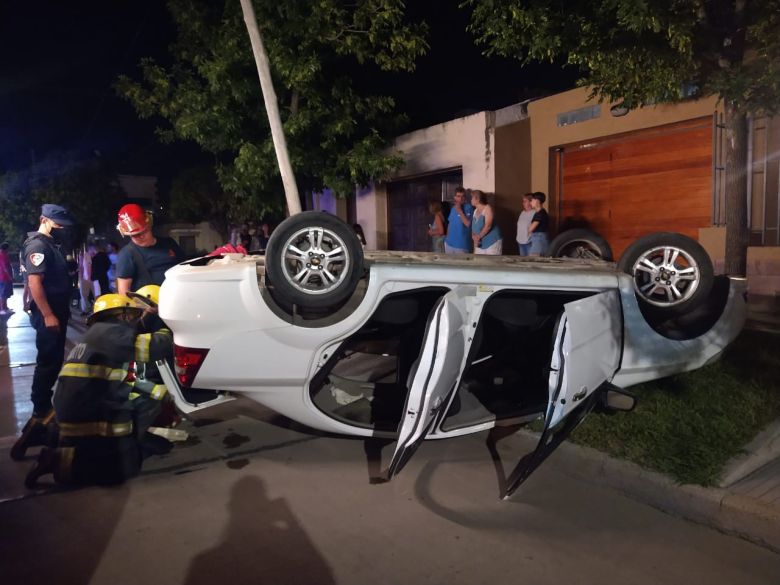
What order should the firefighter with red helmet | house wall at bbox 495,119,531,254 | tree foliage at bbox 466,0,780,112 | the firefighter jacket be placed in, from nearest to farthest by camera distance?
the firefighter jacket, tree foliage at bbox 466,0,780,112, the firefighter with red helmet, house wall at bbox 495,119,531,254

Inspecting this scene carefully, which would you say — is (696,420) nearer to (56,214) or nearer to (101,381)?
(101,381)

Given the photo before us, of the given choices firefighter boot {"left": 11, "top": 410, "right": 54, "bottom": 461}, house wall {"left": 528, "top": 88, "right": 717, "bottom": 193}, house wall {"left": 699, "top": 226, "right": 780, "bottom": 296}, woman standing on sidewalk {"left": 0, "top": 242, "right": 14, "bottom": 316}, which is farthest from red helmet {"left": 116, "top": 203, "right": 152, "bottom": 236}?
woman standing on sidewalk {"left": 0, "top": 242, "right": 14, "bottom": 316}

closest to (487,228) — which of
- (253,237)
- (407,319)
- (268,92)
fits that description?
(268,92)

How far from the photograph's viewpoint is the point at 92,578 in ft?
9.98

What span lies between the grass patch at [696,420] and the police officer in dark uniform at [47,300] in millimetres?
4413

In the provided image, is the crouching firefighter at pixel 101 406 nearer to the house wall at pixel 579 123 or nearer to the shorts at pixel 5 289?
the house wall at pixel 579 123

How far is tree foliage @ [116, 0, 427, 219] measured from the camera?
965 cm

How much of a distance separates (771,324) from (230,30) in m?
8.94

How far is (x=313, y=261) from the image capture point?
3.78 meters

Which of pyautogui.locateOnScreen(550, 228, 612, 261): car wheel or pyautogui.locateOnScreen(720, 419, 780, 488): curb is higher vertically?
pyautogui.locateOnScreen(550, 228, 612, 261): car wheel

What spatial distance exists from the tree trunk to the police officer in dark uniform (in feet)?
21.0

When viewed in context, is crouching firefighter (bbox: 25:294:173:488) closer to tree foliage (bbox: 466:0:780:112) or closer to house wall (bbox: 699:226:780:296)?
tree foliage (bbox: 466:0:780:112)

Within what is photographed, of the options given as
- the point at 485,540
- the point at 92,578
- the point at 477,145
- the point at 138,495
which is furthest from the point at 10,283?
the point at 485,540

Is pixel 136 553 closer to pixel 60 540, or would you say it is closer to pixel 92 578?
pixel 92 578
